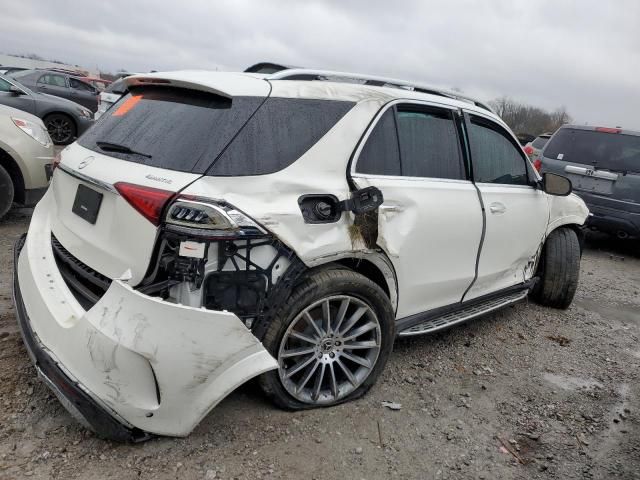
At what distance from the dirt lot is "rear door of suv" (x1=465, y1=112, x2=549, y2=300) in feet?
1.84

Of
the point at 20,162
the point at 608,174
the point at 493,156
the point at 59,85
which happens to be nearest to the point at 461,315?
the point at 493,156

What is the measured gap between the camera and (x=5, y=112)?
5180mm

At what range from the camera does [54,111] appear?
10797 millimetres

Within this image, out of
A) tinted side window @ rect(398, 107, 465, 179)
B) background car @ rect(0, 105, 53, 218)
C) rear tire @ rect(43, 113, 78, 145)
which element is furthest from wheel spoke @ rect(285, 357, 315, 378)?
rear tire @ rect(43, 113, 78, 145)

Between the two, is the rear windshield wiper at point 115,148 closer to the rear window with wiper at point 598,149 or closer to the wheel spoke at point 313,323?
the wheel spoke at point 313,323

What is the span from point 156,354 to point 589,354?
11.1 ft

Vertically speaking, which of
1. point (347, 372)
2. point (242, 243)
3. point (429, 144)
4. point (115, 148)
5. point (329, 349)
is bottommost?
point (347, 372)

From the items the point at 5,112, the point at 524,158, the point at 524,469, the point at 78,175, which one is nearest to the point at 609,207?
the point at 524,158

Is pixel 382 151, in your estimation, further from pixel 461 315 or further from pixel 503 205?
pixel 461 315

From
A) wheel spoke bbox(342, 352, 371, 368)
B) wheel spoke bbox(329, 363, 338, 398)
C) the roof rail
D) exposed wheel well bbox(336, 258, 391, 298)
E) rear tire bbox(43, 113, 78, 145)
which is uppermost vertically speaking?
the roof rail

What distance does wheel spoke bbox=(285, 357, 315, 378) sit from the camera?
8.41 feet

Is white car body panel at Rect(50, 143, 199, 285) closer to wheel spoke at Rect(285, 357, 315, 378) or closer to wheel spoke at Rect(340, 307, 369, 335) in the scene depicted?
wheel spoke at Rect(285, 357, 315, 378)

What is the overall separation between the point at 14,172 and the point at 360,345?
164 inches

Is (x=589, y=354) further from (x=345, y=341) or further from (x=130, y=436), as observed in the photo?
(x=130, y=436)
